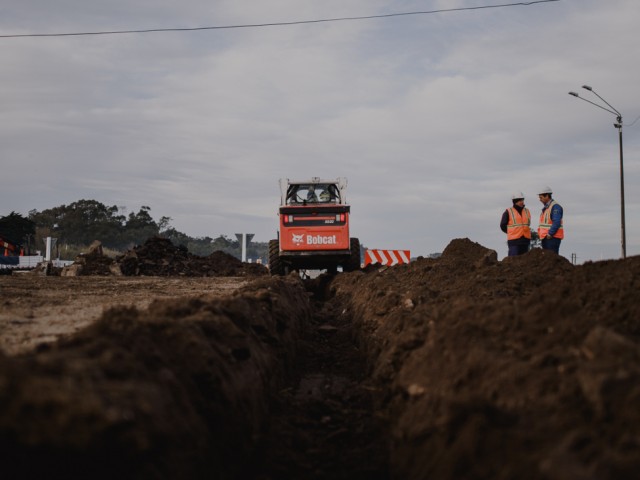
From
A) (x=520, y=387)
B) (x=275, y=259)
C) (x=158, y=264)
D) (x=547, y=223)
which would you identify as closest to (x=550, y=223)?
(x=547, y=223)

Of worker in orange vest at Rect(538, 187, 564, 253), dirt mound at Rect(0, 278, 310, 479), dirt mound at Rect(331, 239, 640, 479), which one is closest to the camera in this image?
dirt mound at Rect(0, 278, 310, 479)

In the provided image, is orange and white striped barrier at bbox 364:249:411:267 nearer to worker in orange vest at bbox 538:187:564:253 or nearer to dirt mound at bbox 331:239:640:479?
worker in orange vest at bbox 538:187:564:253

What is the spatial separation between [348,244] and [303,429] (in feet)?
40.6

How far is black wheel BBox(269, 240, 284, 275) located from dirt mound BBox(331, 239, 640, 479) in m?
11.8

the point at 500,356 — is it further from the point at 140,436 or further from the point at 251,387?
the point at 140,436

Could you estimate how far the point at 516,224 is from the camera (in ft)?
44.0

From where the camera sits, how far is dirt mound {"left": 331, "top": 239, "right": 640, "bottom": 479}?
2645 millimetres

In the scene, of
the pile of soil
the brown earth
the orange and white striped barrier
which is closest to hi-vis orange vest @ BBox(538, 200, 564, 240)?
the brown earth

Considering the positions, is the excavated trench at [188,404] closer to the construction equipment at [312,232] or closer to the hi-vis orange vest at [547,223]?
the hi-vis orange vest at [547,223]

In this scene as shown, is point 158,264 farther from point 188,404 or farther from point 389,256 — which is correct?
point 188,404

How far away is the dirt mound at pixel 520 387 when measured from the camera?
8.68 ft

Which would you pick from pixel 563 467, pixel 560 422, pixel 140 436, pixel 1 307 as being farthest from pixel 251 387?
pixel 1 307

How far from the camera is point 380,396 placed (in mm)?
5637

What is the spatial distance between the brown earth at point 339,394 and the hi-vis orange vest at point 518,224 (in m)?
5.84
